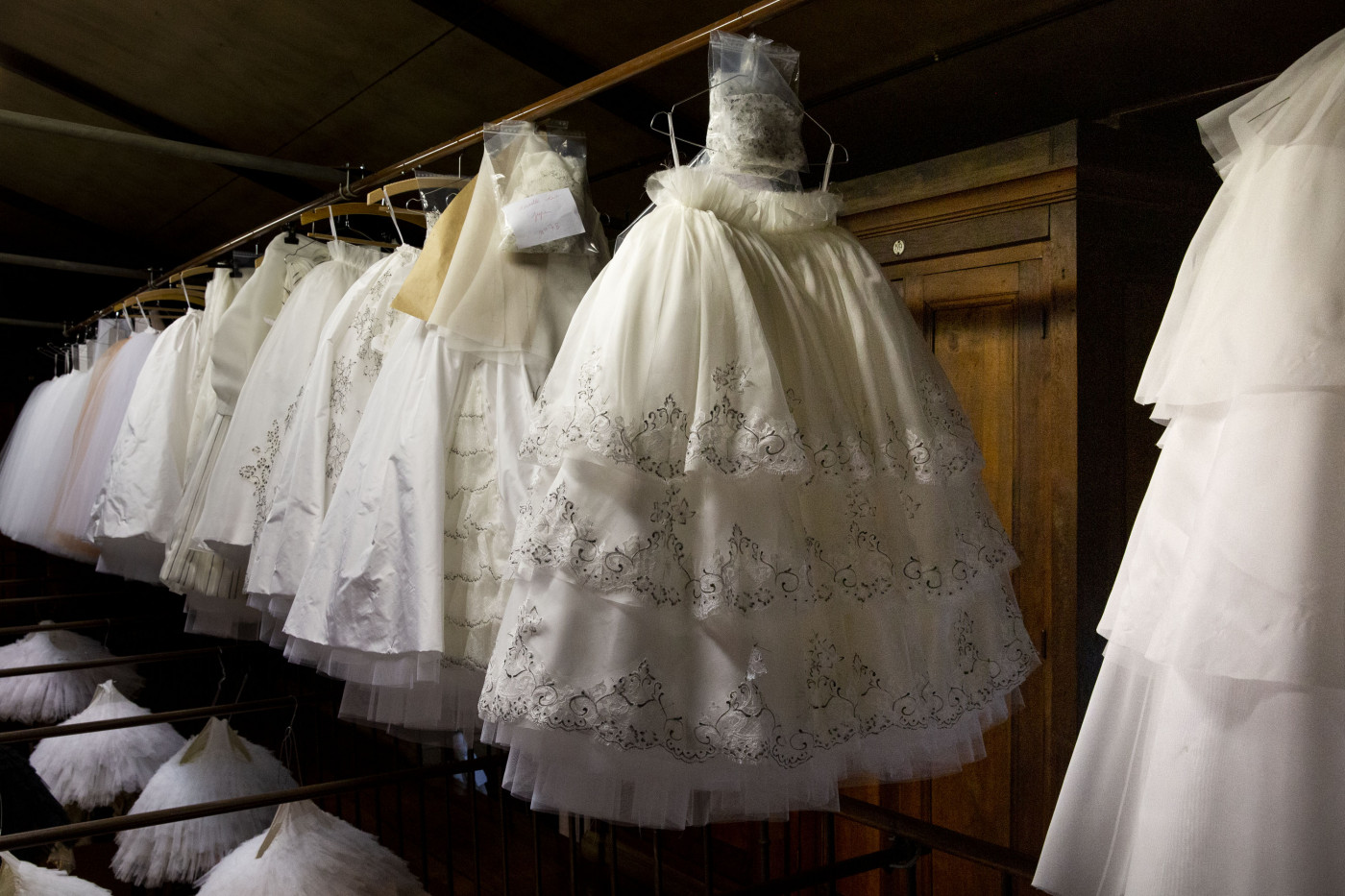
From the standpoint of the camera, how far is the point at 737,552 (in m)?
1.25

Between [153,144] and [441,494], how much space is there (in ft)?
4.95

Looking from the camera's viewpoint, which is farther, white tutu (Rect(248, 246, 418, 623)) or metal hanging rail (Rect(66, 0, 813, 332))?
white tutu (Rect(248, 246, 418, 623))

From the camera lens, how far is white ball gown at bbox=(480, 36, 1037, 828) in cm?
123

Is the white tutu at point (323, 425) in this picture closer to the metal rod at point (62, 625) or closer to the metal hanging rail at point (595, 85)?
the metal hanging rail at point (595, 85)

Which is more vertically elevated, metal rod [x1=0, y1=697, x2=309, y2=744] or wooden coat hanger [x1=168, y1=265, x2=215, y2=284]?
wooden coat hanger [x1=168, y1=265, x2=215, y2=284]

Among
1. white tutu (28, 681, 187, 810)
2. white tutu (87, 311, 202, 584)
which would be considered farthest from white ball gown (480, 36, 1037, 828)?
white tutu (28, 681, 187, 810)

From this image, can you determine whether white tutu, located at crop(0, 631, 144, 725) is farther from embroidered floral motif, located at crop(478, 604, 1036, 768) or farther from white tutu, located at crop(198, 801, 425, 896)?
embroidered floral motif, located at crop(478, 604, 1036, 768)

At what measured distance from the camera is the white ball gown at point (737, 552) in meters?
1.23

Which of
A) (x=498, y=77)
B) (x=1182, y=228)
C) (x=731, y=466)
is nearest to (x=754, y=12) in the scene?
(x=731, y=466)

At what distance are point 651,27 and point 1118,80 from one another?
1.10 m

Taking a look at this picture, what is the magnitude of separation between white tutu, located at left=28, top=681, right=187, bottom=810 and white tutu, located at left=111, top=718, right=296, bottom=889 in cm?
33

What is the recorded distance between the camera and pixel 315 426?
220cm

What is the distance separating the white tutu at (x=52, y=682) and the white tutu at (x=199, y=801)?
1460mm

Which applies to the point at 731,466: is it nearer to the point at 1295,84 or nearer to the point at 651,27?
the point at 1295,84
